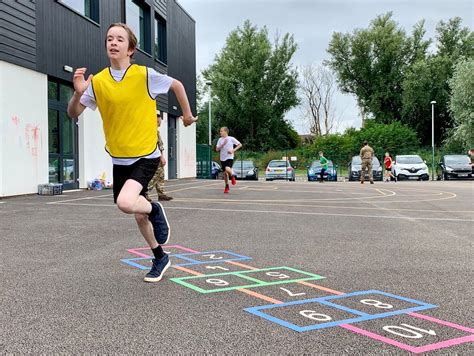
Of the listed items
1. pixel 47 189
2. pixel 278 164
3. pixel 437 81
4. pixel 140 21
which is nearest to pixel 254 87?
pixel 437 81

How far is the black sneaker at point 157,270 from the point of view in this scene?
4586 mm

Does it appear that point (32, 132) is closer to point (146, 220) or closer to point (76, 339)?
point (146, 220)

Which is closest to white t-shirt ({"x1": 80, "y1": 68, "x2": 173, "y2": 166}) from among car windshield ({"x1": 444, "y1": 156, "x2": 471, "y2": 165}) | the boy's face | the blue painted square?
the boy's face

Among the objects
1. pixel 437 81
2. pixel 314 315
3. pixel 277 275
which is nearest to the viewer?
pixel 314 315

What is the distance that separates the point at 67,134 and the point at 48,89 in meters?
1.75

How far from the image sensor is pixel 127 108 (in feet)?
14.5

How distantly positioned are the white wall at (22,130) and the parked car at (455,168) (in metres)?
23.8

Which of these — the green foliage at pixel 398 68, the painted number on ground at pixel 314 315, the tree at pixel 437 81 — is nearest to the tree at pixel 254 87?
the green foliage at pixel 398 68

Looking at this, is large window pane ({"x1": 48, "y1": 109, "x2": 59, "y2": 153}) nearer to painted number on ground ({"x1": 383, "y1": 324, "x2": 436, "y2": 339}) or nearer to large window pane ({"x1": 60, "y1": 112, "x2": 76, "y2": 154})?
large window pane ({"x1": 60, "y1": 112, "x2": 76, "y2": 154})

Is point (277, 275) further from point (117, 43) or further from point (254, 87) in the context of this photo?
point (254, 87)

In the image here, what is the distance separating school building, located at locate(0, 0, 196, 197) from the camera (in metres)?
13.9

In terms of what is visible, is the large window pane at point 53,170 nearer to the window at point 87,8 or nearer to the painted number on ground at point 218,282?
the window at point 87,8

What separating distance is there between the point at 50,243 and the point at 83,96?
2768mm

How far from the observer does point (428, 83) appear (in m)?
57.2
